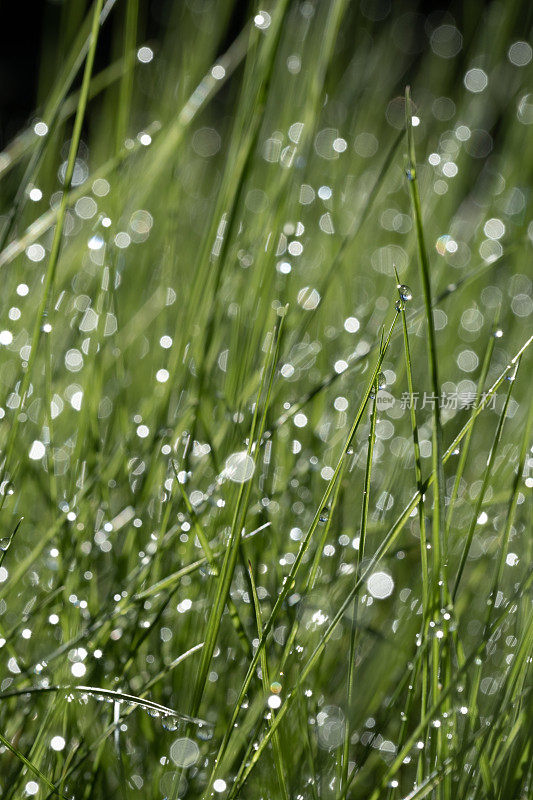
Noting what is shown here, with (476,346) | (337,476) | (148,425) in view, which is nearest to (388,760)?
(337,476)

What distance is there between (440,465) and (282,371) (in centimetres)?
21

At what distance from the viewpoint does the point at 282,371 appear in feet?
1.95

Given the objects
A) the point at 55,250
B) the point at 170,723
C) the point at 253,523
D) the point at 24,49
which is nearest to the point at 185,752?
the point at 170,723

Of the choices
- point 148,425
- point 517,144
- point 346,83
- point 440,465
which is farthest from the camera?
point 346,83

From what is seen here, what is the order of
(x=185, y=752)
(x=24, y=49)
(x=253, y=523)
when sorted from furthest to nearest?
(x=24, y=49)
(x=253, y=523)
(x=185, y=752)

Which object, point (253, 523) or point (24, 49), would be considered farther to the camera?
point (24, 49)

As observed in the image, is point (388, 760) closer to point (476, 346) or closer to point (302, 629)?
point (302, 629)

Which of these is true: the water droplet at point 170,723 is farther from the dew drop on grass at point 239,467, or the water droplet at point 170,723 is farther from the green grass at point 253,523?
the dew drop on grass at point 239,467

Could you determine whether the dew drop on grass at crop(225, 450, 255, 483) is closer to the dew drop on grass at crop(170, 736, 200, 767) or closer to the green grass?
the green grass

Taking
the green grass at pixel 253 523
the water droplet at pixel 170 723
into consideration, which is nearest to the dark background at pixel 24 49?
the green grass at pixel 253 523

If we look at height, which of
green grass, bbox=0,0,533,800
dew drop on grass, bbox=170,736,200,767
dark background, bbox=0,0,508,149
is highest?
dark background, bbox=0,0,508,149

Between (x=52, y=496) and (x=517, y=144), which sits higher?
(x=517, y=144)

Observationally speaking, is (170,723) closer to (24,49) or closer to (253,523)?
(253,523)

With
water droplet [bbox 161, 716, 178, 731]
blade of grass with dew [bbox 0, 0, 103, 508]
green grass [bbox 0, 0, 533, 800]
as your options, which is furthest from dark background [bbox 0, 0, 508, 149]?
water droplet [bbox 161, 716, 178, 731]
